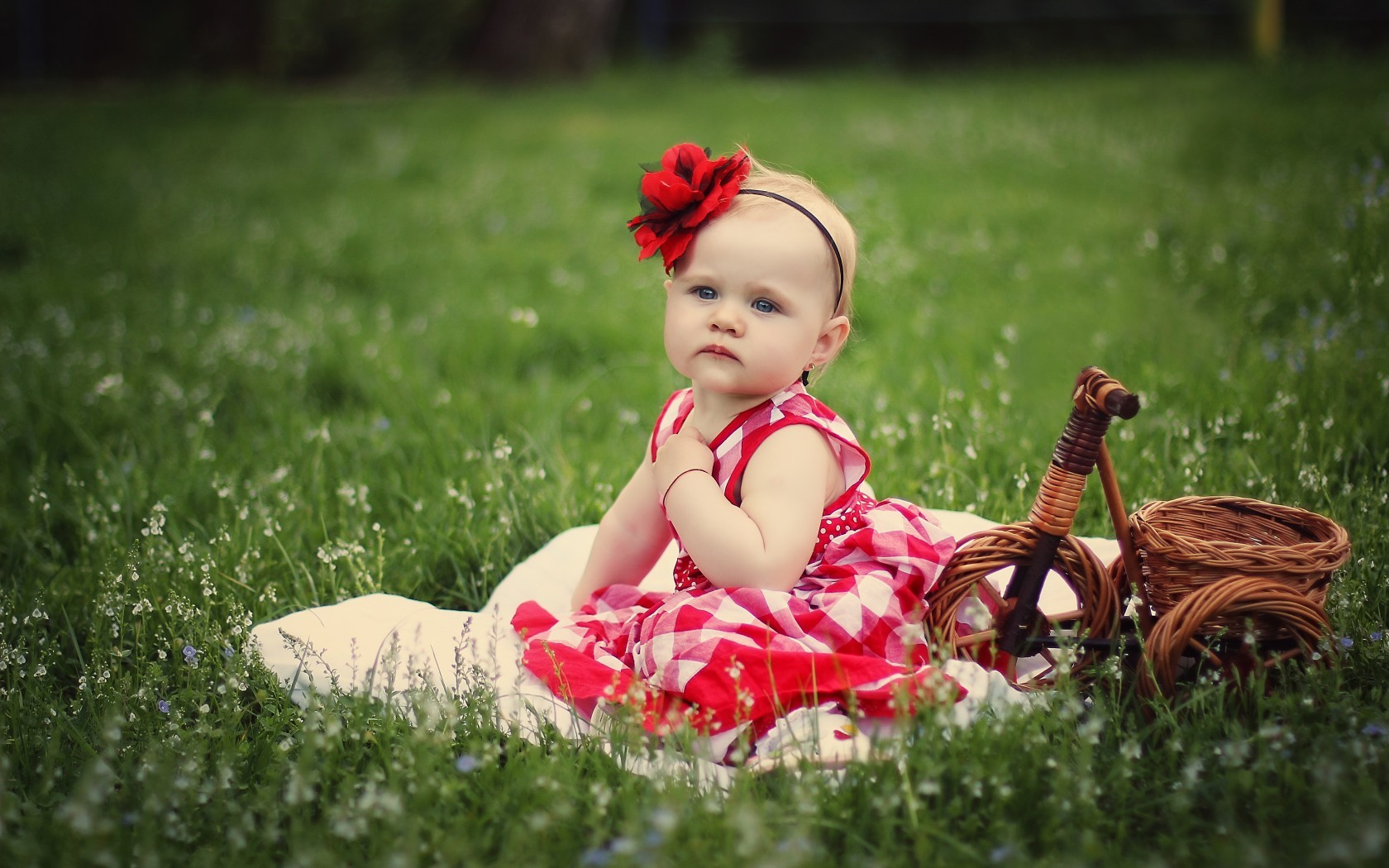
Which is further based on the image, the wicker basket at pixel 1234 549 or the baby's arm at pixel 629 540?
the baby's arm at pixel 629 540

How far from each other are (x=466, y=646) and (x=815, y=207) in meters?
1.26

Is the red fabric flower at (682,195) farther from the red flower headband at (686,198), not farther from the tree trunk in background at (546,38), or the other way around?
the tree trunk in background at (546,38)

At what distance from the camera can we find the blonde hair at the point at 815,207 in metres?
2.46

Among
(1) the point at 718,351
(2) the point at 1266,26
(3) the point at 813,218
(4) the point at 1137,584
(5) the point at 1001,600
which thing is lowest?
(5) the point at 1001,600

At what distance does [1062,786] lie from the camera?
1.97 metres

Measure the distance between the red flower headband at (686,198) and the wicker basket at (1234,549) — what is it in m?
0.85

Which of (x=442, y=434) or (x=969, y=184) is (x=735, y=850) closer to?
(x=442, y=434)

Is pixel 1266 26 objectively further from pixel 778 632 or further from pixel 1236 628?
pixel 778 632

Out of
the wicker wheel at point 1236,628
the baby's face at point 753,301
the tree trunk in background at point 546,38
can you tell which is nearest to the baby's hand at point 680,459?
the baby's face at point 753,301

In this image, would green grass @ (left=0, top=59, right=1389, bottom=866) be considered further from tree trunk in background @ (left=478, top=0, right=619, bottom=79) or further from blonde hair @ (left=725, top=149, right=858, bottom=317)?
tree trunk in background @ (left=478, top=0, right=619, bottom=79)

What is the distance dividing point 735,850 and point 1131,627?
1142 mm

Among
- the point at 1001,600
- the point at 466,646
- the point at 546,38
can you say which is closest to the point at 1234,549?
the point at 1001,600

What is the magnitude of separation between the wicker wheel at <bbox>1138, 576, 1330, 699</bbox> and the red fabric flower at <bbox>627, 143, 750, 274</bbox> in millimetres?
1214

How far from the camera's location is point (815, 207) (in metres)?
2.48
